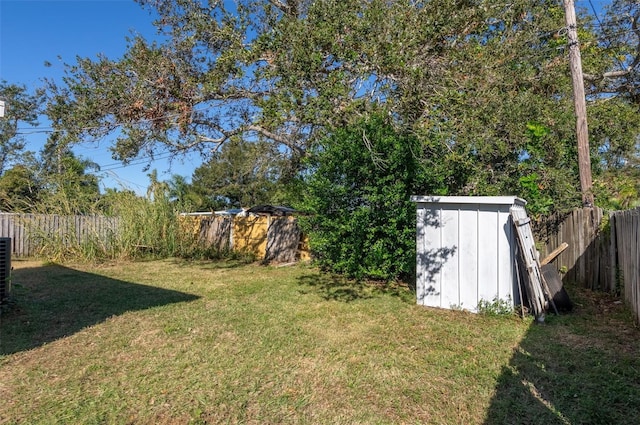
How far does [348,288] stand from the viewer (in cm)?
682

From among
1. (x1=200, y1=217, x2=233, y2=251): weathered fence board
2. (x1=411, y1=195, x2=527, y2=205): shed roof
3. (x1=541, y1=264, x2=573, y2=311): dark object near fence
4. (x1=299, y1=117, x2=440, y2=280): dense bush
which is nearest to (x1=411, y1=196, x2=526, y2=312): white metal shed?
(x1=411, y1=195, x2=527, y2=205): shed roof

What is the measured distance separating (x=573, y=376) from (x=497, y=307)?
5.95ft

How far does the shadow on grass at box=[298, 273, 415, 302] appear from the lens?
6.16 metres

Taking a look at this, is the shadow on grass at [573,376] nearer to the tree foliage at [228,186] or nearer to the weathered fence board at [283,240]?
the weathered fence board at [283,240]

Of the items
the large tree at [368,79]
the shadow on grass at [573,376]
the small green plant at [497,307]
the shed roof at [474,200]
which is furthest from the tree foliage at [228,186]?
the shadow on grass at [573,376]

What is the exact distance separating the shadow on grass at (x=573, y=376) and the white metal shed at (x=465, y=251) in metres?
0.81

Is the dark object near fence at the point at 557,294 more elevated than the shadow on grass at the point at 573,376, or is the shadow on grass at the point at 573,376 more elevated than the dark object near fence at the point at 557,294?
the dark object near fence at the point at 557,294

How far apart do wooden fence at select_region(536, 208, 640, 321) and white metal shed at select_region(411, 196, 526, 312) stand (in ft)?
4.40

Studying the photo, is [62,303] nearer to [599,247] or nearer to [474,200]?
[474,200]

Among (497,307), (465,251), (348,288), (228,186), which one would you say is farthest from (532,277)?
(228,186)

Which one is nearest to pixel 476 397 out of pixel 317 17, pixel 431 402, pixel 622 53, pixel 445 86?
pixel 431 402

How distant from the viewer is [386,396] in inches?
113

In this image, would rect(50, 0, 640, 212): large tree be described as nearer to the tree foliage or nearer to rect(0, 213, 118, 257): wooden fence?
rect(0, 213, 118, 257): wooden fence

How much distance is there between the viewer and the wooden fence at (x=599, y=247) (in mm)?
4684
